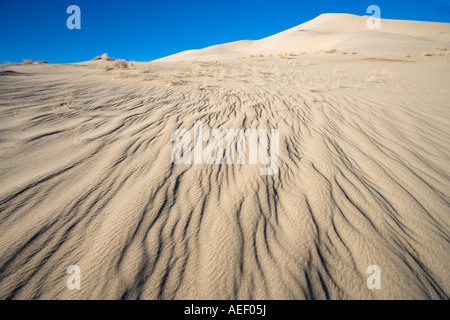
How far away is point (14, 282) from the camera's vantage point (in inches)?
54.7

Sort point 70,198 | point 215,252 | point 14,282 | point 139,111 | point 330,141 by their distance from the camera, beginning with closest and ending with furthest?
point 14,282 → point 215,252 → point 70,198 → point 330,141 → point 139,111

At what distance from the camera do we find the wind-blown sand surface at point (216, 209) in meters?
1.48

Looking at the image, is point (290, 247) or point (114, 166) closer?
point (290, 247)

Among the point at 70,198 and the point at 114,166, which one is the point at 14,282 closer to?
the point at 70,198

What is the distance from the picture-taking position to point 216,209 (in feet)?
6.60

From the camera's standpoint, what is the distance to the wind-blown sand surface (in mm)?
1478

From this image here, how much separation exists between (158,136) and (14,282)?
90.0 inches

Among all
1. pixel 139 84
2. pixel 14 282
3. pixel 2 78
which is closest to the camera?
pixel 14 282

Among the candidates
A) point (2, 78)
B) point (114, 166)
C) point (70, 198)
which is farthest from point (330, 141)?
point (2, 78)

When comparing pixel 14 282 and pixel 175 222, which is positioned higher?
pixel 175 222

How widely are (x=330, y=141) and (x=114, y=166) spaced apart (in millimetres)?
3357
